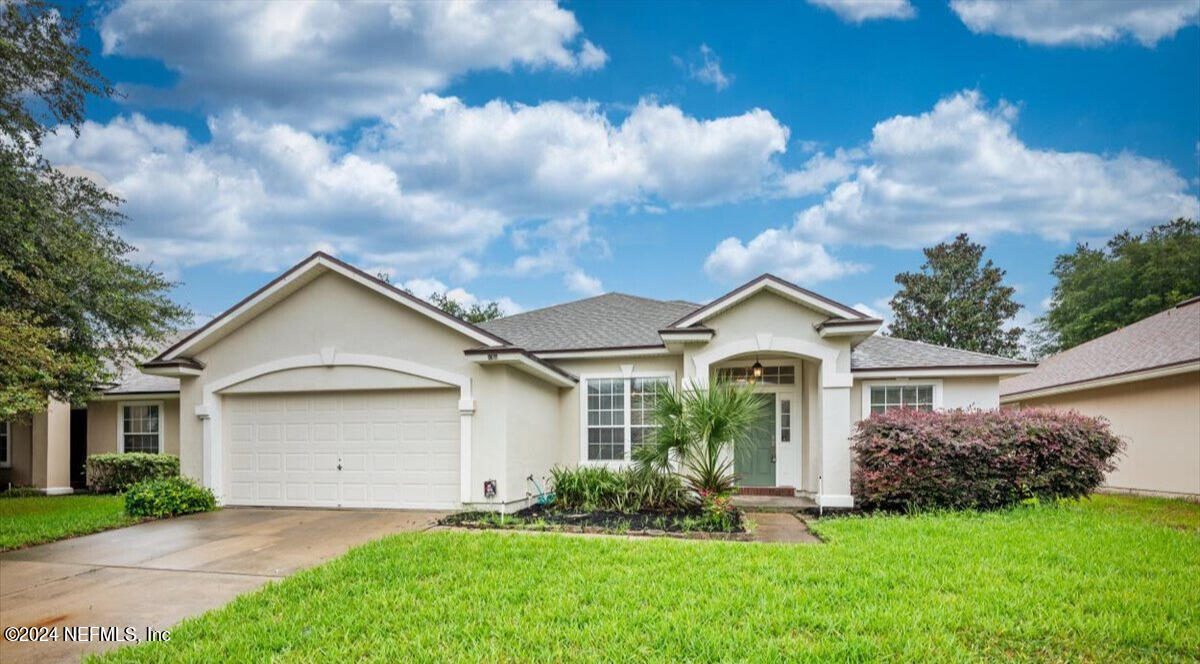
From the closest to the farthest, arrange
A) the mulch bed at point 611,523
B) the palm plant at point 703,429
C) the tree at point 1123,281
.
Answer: the mulch bed at point 611,523
the palm plant at point 703,429
the tree at point 1123,281

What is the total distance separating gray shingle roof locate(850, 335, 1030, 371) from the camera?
504 inches

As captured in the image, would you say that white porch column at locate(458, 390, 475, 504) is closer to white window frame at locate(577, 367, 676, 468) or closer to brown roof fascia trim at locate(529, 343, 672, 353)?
brown roof fascia trim at locate(529, 343, 672, 353)

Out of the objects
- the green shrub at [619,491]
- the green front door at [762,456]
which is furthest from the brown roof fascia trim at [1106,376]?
the green shrub at [619,491]

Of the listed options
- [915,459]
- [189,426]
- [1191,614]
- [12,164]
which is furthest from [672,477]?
[12,164]

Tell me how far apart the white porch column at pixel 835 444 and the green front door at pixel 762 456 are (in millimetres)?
1966

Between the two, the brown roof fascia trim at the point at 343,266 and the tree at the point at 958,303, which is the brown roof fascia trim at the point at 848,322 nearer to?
the brown roof fascia trim at the point at 343,266

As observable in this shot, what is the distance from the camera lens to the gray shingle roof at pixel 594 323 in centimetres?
1372

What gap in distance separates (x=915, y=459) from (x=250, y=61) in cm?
1404

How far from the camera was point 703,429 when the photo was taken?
1026 centimetres

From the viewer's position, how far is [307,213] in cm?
1914

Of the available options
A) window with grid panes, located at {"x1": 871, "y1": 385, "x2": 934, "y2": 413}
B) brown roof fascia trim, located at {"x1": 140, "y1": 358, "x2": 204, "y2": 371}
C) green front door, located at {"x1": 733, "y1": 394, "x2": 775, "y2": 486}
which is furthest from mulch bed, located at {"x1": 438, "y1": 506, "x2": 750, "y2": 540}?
brown roof fascia trim, located at {"x1": 140, "y1": 358, "x2": 204, "y2": 371}

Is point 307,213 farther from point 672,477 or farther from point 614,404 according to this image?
point 672,477

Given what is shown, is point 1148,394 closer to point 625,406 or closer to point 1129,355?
point 1129,355

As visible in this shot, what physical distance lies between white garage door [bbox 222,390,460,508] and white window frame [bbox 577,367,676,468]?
3032 mm
